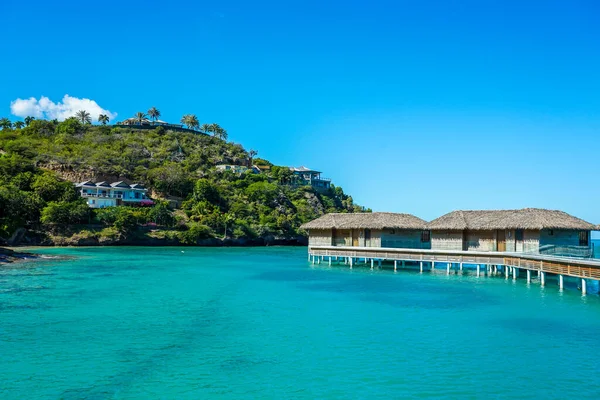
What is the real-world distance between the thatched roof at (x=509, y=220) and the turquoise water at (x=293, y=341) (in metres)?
5.36

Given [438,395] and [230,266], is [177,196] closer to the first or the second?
[230,266]

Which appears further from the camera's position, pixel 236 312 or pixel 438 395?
pixel 236 312

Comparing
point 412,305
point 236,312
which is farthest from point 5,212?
point 412,305

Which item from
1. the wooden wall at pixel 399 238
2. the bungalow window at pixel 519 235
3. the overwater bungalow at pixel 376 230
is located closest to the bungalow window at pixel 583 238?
the bungalow window at pixel 519 235

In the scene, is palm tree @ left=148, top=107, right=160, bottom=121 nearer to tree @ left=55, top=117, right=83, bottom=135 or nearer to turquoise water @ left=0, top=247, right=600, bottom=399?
tree @ left=55, top=117, right=83, bottom=135

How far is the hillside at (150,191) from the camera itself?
206 ft

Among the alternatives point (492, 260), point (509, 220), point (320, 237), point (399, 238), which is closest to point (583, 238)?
point (509, 220)

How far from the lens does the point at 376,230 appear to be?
40.3 metres

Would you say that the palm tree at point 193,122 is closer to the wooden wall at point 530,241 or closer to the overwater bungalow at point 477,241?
the overwater bungalow at point 477,241

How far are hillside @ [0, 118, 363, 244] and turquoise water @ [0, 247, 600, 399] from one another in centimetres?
3623

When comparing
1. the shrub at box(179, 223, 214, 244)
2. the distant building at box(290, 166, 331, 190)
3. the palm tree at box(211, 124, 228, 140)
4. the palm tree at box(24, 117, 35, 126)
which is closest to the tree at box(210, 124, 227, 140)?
the palm tree at box(211, 124, 228, 140)

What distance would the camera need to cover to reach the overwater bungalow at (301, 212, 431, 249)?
39.8m

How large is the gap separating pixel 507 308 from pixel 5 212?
60.4 meters

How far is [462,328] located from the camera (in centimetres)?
1811
